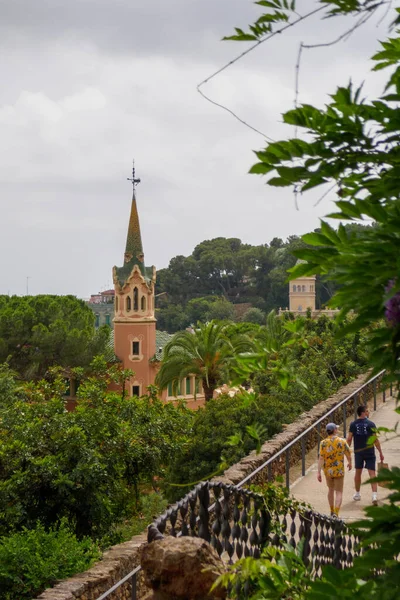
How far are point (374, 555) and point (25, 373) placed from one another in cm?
4482

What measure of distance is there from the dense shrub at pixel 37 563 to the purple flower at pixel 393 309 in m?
9.48

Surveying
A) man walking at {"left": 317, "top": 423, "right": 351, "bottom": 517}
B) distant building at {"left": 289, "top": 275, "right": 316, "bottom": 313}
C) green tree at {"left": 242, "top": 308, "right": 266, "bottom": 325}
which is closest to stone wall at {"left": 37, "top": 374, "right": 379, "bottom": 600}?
man walking at {"left": 317, "top": 423, "right": 351, "bottom": 517}

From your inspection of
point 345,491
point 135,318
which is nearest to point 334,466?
point 345,491

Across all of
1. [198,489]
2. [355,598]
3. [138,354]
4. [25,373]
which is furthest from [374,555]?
[138,354]

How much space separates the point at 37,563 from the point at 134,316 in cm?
4258

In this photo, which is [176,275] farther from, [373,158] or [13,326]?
[373,158]

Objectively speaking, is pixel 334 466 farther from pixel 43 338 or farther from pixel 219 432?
pixel 43 338

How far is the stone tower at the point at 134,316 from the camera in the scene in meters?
53.6

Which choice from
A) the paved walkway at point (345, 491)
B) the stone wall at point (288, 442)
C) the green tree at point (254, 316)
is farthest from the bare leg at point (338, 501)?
the green tree at point (254, 316)

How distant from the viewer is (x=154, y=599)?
4.43 m

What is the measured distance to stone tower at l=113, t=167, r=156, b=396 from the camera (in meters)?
53.6

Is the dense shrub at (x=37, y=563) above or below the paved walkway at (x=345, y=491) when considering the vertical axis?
below

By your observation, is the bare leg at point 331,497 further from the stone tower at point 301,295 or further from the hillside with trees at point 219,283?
the hillside with trees at point 219,283

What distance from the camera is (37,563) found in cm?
1130
